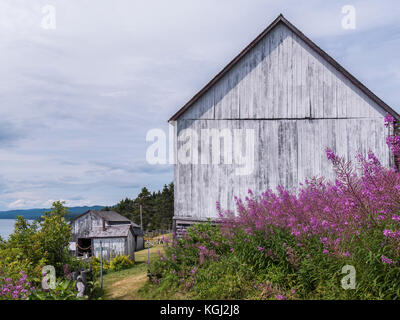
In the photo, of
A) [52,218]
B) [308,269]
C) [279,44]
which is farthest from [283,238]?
[52,218]

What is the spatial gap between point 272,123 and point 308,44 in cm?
316

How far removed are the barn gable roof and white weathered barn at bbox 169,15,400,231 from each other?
0.04 metres

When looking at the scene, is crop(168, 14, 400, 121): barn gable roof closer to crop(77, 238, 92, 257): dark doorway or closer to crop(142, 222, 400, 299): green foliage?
crop(142, 222, 400, 299): green foliage

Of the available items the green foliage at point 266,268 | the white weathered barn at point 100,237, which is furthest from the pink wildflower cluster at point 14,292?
the white weathered barn at point 100,237

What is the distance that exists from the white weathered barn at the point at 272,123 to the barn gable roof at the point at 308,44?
0.04m

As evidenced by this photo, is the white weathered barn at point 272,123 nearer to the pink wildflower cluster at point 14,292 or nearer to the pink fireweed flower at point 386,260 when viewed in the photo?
the pink wildflower cluster at point 14,292

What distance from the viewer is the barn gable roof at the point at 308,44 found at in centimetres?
1226

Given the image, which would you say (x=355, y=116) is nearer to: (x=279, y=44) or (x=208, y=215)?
(x=279, y=44)

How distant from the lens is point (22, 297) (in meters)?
6.61

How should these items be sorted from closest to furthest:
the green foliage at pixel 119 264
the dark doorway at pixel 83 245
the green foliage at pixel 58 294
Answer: the green foliage at pixel 58 294, the green foliage at pixel 119 264, the dark doorway at pixel 83 245

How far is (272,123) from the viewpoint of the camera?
12.9m

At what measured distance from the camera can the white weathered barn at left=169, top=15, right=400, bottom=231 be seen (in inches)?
493

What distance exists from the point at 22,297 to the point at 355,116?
11569 mm
